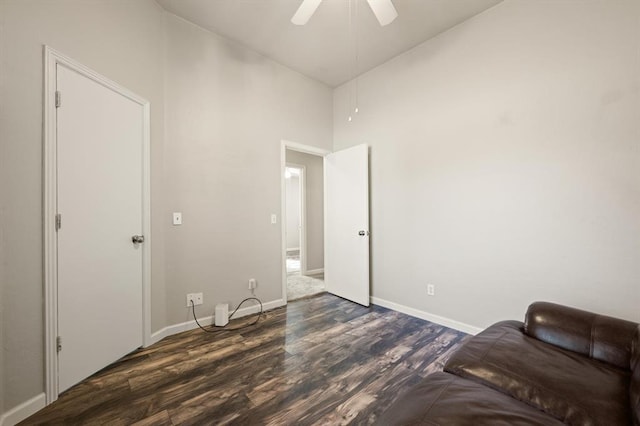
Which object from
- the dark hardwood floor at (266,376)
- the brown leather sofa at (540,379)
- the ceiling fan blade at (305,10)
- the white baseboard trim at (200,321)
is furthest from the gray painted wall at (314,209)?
the brown leather sofa at (540,379)

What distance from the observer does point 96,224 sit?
1.84 m

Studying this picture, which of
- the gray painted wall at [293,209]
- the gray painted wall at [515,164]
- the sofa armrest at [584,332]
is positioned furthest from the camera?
the gray painted wall at [293,209]

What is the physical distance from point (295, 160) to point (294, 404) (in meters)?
4.08

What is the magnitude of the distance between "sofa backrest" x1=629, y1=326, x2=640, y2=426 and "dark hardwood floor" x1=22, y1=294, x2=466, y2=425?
3.49ft

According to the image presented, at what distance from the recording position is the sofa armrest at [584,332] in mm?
1194

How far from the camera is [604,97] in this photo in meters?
1.80

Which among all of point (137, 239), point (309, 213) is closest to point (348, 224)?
point (309, 213)

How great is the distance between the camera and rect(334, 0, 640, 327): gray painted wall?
1767mm

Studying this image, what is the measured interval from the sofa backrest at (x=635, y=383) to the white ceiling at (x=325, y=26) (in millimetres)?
2767

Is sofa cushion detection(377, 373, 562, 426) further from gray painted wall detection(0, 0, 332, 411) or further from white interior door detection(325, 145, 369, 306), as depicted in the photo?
white interior door detection(325, 145, 369, 306)

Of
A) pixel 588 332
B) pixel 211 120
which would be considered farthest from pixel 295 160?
pixel 588 332

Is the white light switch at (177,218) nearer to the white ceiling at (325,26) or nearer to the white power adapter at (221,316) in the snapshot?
the white power adapter at (221,316)

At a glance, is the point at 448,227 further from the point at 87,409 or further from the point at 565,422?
the point at 87,409

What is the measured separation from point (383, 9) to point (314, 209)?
3.73 metres
